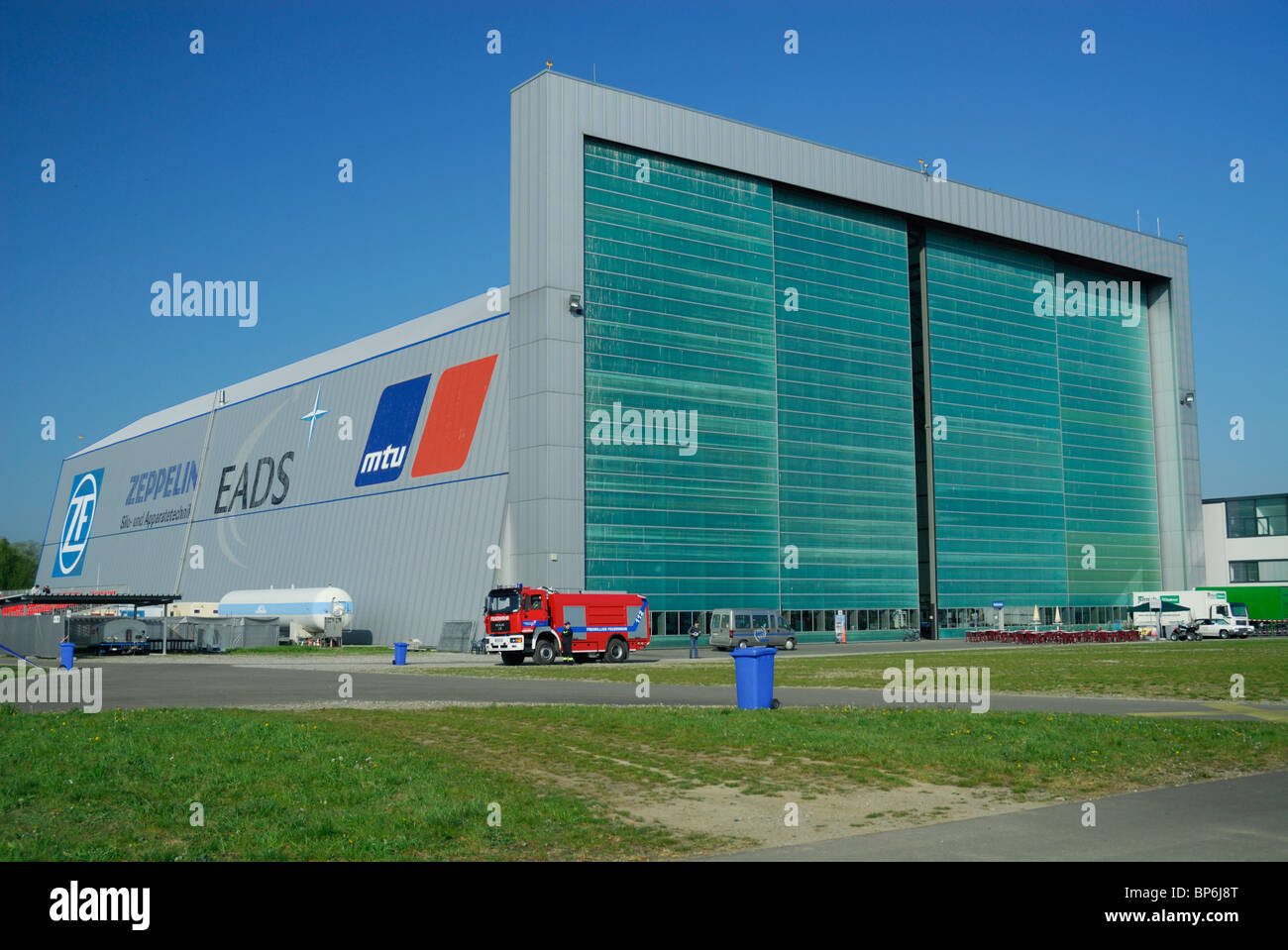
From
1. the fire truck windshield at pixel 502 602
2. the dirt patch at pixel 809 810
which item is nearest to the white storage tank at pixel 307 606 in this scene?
the fire truck windshield at pixel 502 602

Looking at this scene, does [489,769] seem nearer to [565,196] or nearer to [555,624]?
[555,624]

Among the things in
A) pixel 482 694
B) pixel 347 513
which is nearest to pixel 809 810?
Result: pixel 482 694

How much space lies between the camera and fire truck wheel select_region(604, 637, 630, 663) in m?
45.8

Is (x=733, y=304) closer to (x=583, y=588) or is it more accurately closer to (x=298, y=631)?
(x=583, y=588)

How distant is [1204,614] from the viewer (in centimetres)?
7594

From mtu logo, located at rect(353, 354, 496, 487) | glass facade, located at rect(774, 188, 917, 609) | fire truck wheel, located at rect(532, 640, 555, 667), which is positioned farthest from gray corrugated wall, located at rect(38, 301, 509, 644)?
glass facade, located at rect(774, 188, 917, 609)

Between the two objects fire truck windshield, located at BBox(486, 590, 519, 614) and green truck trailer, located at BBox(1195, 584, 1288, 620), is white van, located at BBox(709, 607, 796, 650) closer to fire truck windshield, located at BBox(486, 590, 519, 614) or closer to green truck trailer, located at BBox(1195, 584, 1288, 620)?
fire truck windshield, located at BBox(486, 590, 519, 614)

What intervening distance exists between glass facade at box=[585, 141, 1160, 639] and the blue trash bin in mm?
40229

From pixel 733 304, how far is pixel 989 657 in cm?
3031

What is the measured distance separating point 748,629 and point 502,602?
2054 cm

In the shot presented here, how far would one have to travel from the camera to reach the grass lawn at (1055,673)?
2562 centimetres

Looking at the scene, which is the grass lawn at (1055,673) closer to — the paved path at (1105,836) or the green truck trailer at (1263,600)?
the paved path at (1105,836)
